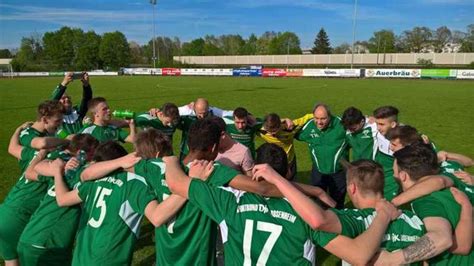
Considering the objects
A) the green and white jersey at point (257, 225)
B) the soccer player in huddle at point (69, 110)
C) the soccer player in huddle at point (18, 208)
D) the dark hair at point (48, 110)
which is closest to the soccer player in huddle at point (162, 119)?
the soccer player in huddle at point (69, 110)

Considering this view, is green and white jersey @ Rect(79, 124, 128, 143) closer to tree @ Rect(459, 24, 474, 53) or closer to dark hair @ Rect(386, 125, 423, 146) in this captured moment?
dark hair @ Rect(386, 125, 423, 146)

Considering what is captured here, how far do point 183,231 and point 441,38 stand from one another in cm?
12698

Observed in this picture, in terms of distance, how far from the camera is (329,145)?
7.29 meters

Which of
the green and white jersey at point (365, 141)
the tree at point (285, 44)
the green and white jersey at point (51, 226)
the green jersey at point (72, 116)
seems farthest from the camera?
the tree at point (285, 44)

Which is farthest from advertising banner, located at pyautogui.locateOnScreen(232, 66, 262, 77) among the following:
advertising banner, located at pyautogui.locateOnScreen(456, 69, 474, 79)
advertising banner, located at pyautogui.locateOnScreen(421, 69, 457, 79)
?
advertising banner, located at pyautogui.locateOnScreen(456, 69, 474, 79)

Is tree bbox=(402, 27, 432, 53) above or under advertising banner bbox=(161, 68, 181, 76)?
above

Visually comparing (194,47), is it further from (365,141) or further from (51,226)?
(51,226)

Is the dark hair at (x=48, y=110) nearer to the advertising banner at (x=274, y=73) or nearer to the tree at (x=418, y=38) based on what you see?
the advertising banner at (x=274, y=73)

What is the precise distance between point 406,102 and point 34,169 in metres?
25.9

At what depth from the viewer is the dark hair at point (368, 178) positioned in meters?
2.97

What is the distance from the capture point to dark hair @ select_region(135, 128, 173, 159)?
3.56m

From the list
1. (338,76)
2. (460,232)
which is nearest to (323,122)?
(460,232)

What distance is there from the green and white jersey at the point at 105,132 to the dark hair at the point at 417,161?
4634 millimetres

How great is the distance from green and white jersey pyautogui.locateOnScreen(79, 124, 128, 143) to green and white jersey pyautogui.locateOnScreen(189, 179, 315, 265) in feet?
13.0
